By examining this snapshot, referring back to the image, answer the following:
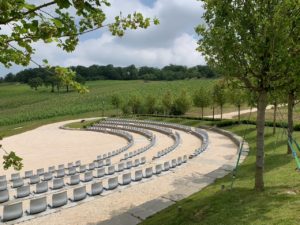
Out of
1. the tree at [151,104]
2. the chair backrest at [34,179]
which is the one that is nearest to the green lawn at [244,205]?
the chair backrest at [34,179]

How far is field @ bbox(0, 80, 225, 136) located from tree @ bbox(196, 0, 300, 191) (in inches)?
1792

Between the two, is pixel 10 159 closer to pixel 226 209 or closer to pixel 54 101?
pixel 226 209

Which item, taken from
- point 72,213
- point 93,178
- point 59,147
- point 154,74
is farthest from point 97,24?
point 154,74

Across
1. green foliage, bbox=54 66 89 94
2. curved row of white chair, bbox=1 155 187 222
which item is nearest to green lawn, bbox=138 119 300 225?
curved row of white chair, bbox=1 155 187 222

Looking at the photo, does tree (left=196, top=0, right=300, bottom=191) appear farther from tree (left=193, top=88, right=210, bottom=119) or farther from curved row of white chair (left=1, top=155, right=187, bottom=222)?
tree (left=193, top=88, right=210, bottom=119)

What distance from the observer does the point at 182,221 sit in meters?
10.4

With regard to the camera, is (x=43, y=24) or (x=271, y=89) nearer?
(x=43, y=24)

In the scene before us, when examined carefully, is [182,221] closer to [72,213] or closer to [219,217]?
[219,217]

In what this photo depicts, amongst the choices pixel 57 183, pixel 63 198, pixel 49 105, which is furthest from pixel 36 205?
pixel 49 105

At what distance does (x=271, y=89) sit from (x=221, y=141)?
22.7 m

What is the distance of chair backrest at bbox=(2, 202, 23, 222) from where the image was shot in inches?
478

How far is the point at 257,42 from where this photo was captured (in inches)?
439

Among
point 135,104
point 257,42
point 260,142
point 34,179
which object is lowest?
point 34,179

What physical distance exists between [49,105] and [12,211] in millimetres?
104453
